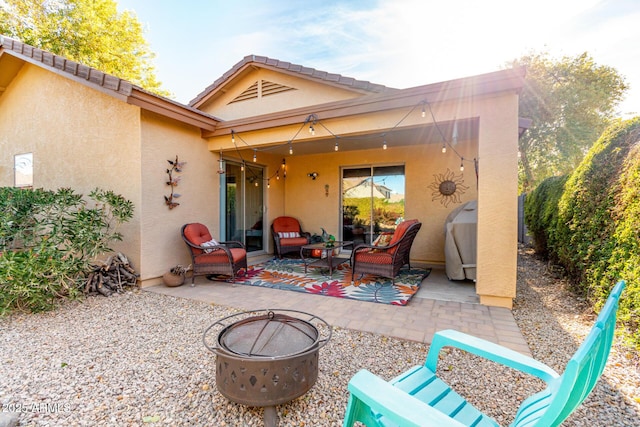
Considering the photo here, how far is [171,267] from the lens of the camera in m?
5.21

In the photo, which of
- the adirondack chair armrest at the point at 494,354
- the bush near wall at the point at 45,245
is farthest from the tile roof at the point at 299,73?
the adirondack chair armrest at the point at 494,354

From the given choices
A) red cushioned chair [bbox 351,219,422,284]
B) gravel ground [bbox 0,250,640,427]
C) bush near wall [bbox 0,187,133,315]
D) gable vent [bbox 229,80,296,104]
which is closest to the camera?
gravel ground [bbox 0,250,640,427]

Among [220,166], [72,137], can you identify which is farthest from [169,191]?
[72,137]

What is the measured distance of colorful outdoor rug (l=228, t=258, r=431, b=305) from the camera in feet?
14.0

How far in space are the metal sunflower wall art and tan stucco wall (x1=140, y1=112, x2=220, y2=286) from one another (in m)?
4.95

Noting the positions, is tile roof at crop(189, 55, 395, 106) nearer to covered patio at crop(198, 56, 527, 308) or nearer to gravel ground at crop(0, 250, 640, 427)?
covered patio at crop(198, 56, 527, 308)

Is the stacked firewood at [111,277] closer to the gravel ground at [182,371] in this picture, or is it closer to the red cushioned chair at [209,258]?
the gravel ground at [182,371]

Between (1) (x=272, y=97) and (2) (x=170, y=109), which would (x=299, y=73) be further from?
(2) (x=170, y=109)

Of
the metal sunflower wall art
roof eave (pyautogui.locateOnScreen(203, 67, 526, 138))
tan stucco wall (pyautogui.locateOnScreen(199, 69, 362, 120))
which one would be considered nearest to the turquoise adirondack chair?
roof eave (pyautogui.locateOnScreen(203, 67, 526, 138))

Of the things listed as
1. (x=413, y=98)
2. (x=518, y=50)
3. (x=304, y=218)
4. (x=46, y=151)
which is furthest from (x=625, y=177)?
(x=518, y=50)

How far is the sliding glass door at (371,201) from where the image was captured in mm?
7031

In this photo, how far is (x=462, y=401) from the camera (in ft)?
4.95

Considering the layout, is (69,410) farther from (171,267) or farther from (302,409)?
(171,267)

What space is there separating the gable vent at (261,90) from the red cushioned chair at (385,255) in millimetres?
4364
